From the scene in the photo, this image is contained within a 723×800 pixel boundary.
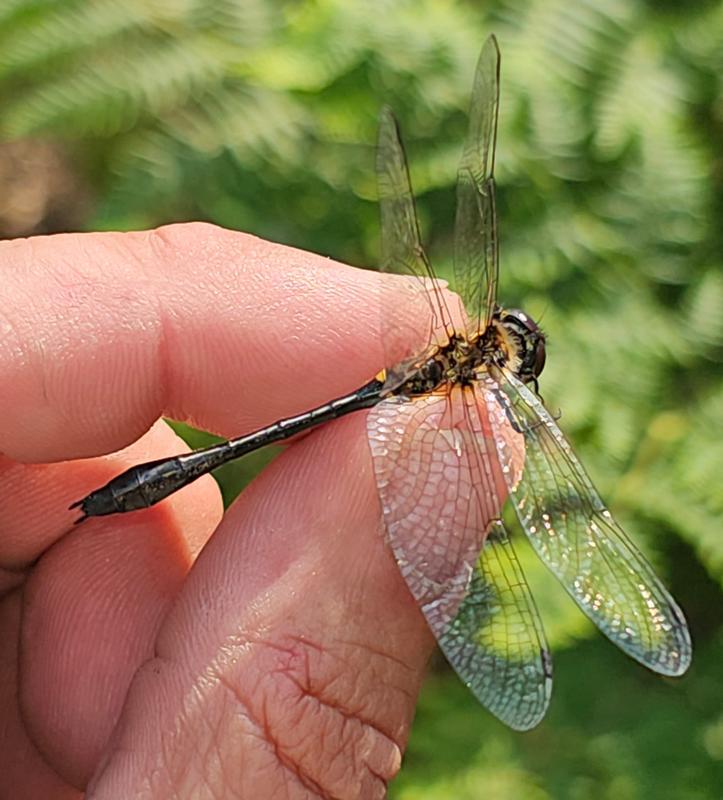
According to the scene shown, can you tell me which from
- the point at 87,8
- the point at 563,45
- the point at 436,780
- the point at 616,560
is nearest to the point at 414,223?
the point at 616,560

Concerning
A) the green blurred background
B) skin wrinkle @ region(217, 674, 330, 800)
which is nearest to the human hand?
skin wrinkle @ region(217, 674, 330, 800)

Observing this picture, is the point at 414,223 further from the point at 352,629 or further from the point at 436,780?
the point at 436,780

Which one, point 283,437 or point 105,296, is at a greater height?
point 105,296

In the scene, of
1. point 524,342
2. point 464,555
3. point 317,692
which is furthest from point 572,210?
point 317,692

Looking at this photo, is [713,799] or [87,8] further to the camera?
[87,8]

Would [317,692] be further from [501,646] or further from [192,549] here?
[192,549]
